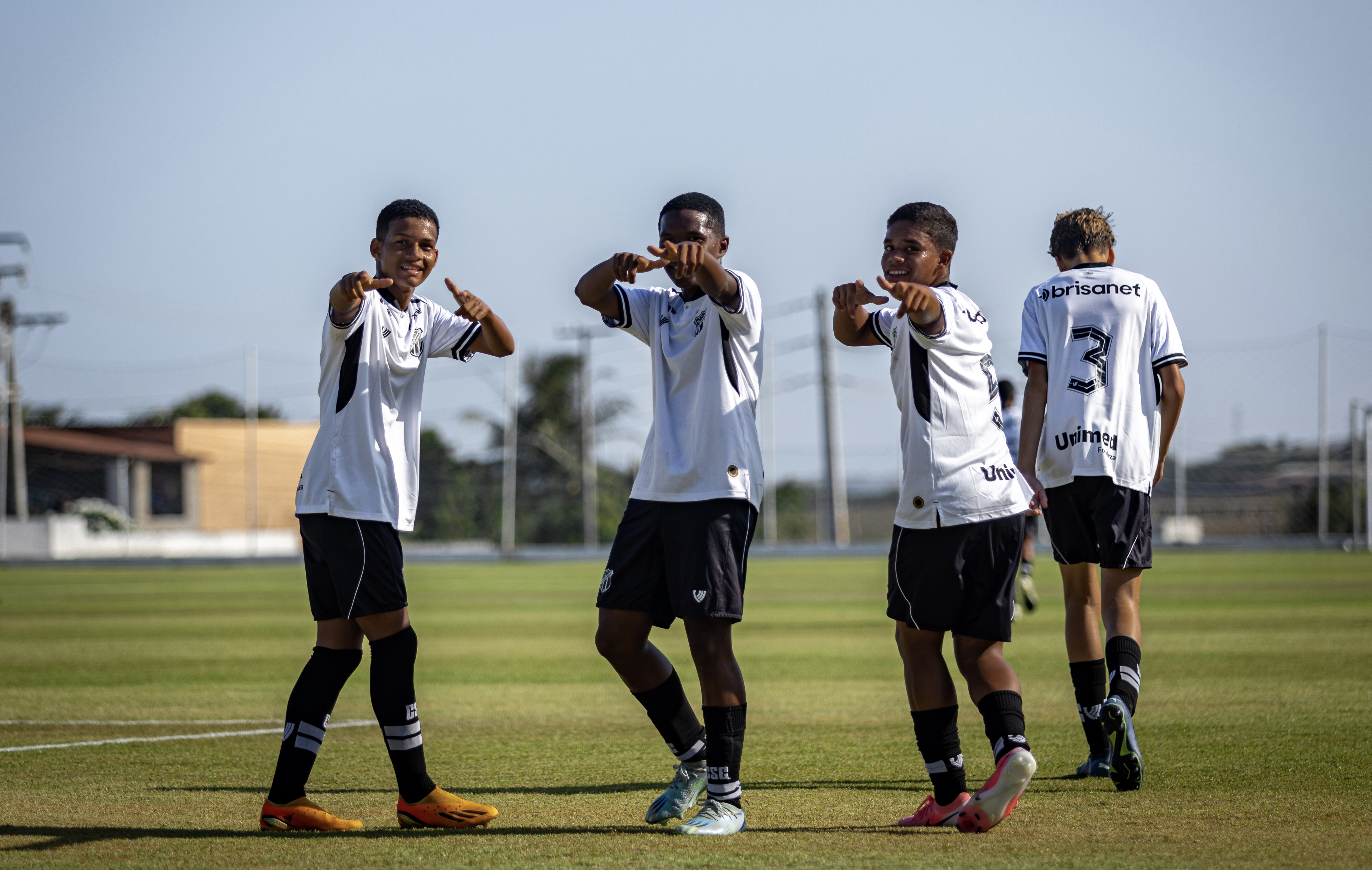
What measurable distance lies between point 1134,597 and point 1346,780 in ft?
3.43

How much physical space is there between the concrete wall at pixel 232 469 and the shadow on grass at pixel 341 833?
5846 centimetres

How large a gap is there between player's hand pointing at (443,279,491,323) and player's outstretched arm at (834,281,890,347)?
4.31 ft

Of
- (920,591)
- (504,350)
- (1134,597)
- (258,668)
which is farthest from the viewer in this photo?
(258,668)

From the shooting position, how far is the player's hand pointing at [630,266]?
15.4 ft

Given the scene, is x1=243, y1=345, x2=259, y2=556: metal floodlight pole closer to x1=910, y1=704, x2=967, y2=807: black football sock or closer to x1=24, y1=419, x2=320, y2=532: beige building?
x1=24, y1=419, x2=320, y2=532: beige building

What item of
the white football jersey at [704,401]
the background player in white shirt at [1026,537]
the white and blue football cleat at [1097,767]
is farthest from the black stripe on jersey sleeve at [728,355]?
the background player in white shirt at [1026,537]

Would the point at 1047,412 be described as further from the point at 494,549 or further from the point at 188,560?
the point at 494,549

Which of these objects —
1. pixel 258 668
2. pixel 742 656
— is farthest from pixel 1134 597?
pixel 258 668

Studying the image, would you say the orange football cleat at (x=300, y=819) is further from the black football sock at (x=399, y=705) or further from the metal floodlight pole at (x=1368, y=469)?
the metal floodlight pole at (x=1368, y=469)

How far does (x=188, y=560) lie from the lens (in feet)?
149

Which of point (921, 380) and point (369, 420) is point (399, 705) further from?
point (921, 380)

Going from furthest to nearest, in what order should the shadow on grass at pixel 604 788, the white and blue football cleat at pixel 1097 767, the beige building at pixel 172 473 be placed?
the beige building at pixel 172 473 < the white and blue football cleat at pixel 1097 767 < the shadow on grass at pixel 604 788

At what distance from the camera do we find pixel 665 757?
6.48m

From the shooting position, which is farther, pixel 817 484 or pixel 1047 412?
pixel 817 484
